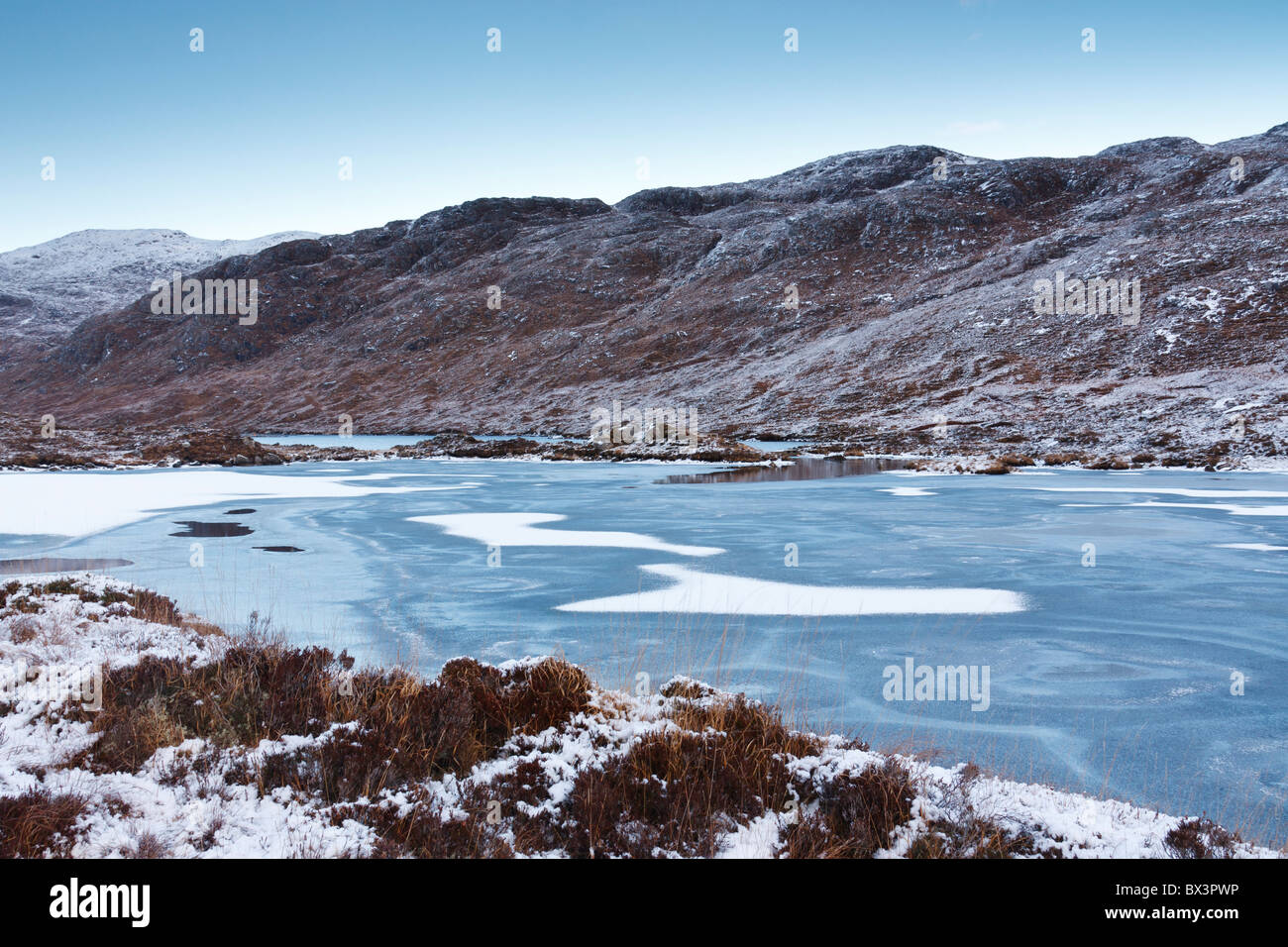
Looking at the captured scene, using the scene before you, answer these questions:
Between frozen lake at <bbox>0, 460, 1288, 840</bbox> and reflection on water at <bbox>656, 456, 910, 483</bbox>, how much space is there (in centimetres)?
818

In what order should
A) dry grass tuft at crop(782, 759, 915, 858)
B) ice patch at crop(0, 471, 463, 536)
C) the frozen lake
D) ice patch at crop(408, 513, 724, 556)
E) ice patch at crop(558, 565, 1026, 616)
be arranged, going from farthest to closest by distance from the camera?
1. ice patch at crop(0, 471, 463, 536)
2. ice patch at crop(408, 513, 724, 556)
3. ice patch at crop(558, 565, 1026, 616)
4. the frozen lake
5. dry grass tuft at crop(782, 759, 915, 858)

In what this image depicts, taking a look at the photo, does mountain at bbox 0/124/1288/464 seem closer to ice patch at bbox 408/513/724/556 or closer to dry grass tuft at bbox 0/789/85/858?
ice patch at bbox 408/513/724/556

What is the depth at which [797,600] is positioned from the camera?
1273cm

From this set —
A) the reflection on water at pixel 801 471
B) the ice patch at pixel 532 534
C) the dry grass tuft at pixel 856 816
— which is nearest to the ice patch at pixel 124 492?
the ice patch at pixel 532 534

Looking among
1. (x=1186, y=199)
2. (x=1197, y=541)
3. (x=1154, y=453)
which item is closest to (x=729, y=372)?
(x=1154, y=453)

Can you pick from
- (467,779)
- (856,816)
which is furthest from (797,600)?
(467,779)

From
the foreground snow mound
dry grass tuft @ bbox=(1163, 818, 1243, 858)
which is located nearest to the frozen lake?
dry grass tuft @ bbox=(1163, 818, 1243, 858)

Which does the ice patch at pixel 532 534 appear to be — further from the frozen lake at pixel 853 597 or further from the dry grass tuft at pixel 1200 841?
the dry grass tuft at pixel 1200 841

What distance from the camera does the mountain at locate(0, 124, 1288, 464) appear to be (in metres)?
61.5

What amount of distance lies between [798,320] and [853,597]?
96.8 metres

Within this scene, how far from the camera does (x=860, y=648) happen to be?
10.1 metres

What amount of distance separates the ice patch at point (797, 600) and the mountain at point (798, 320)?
35757 mm

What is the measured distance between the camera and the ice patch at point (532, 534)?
1812 cm

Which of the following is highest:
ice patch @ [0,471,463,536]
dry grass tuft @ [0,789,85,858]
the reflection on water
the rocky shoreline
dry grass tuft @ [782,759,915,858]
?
the rocky shoreline
